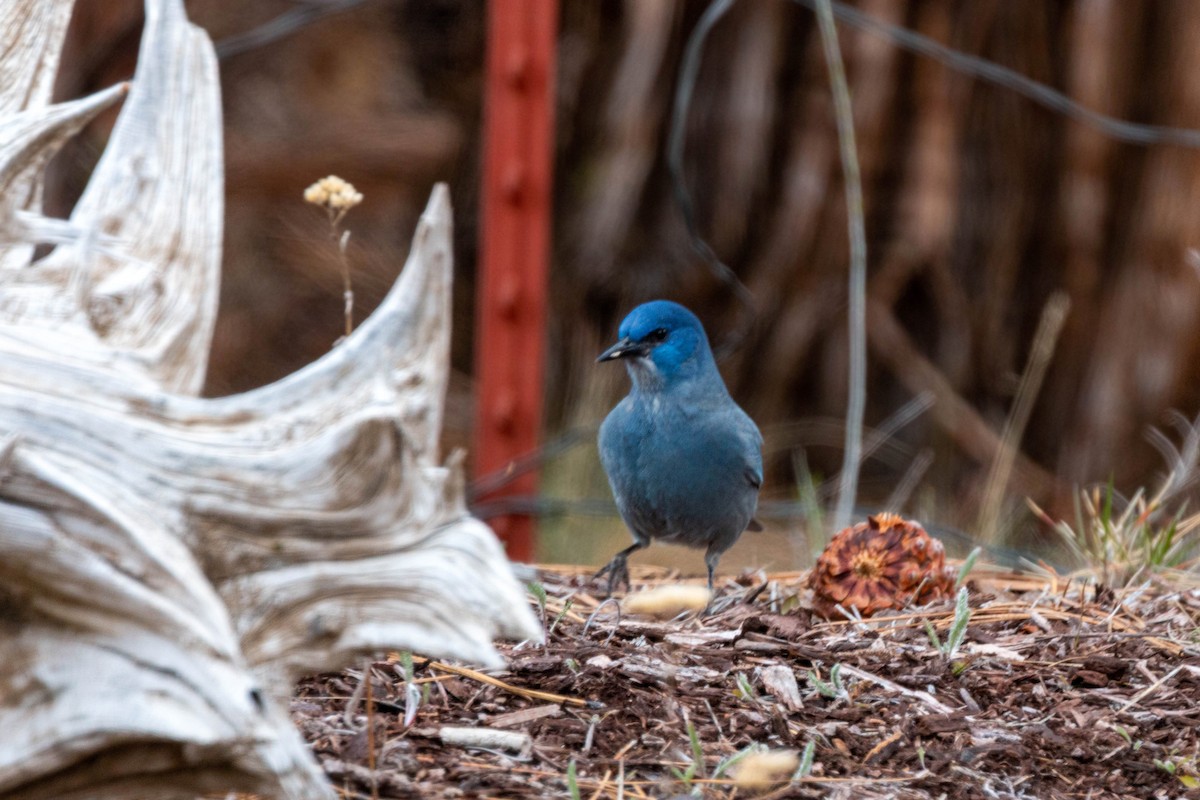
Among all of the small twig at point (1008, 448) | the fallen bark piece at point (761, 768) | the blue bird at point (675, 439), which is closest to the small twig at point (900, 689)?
the fallen bark piece at point (761, 768)

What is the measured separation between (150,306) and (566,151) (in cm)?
467

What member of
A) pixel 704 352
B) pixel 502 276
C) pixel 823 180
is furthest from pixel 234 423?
pixel 823 180

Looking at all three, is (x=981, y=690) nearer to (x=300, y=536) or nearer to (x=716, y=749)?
(x=716, y=749)

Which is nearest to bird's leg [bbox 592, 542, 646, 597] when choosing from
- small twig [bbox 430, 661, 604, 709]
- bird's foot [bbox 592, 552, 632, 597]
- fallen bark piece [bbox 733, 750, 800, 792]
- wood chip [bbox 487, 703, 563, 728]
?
bird's foot [bbox 592, 552, 632, 597]

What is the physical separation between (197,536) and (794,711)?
37.5 inches

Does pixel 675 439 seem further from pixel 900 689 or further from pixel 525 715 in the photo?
pixel 525 715

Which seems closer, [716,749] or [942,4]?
[716,749]

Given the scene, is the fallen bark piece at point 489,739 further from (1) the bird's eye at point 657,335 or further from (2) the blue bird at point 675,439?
(1) the bird's eye at point 657,335

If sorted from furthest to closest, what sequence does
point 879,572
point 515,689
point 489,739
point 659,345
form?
point 659,345 → point 879,572 → point 515,689 → point 489,739

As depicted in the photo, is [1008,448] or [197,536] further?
[1008,448]

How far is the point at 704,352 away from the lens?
338cm

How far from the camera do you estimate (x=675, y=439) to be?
3.29 meters

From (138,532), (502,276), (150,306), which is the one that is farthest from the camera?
(502,276)

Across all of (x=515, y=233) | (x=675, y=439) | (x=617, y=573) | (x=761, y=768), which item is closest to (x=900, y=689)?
(x=761, y=768)
